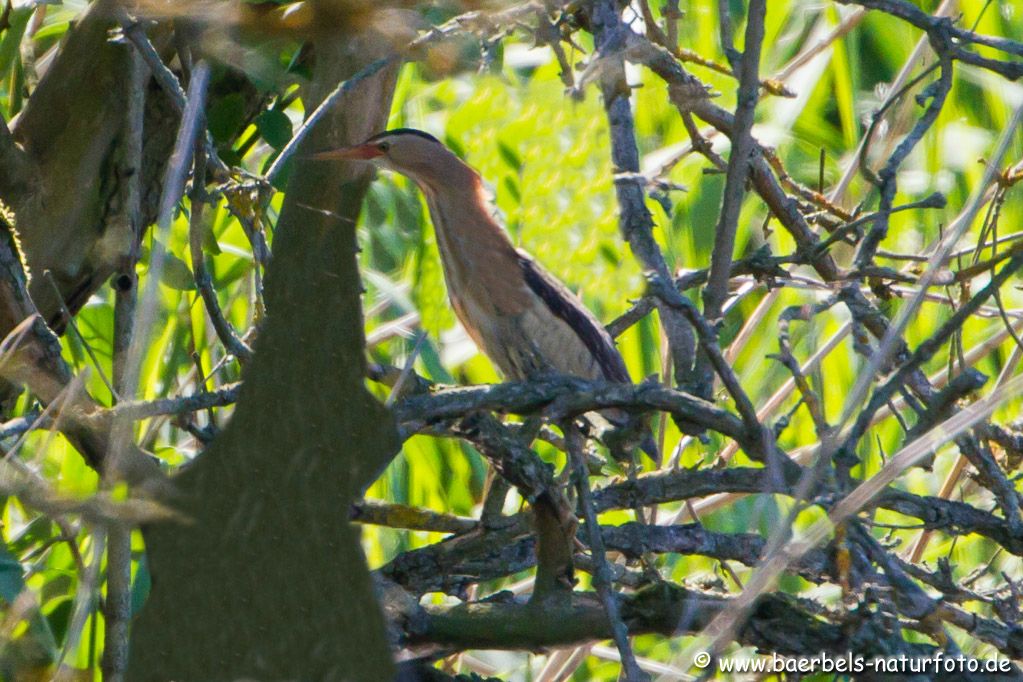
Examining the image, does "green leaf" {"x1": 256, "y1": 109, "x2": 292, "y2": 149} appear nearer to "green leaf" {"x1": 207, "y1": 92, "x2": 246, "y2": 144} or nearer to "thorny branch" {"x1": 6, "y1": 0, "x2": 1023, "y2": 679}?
"green leaf" {"x1": 207, "y1": 92, "x2": 246, "y2": 144}

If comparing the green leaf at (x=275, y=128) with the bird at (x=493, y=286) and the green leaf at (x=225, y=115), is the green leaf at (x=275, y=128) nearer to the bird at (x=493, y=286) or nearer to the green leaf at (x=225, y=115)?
the green leaf at (x=225, y=115)

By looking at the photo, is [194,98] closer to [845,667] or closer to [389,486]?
[845,667]

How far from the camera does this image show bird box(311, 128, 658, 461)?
1.89m

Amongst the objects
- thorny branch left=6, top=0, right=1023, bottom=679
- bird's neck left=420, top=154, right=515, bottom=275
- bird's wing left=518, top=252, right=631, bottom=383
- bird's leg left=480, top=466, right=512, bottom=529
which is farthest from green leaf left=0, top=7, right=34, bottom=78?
bird's leg left=480, top=466, right=512, bottom=529

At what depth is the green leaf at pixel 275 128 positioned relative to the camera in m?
1.65

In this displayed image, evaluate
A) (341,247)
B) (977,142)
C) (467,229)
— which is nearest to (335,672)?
(341,247)

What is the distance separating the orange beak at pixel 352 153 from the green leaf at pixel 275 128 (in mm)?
113

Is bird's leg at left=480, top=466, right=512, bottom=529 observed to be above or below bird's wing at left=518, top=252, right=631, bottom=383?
below

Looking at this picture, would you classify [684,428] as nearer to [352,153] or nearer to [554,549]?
[554,549]

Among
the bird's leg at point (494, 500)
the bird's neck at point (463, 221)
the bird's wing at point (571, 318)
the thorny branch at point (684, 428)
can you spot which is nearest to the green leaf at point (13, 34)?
the thorny branch at point (684, 428)

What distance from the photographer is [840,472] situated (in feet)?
3.17

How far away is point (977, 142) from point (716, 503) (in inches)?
52.1

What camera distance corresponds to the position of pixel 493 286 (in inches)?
75.5

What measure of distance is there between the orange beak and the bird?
0.38 ft
